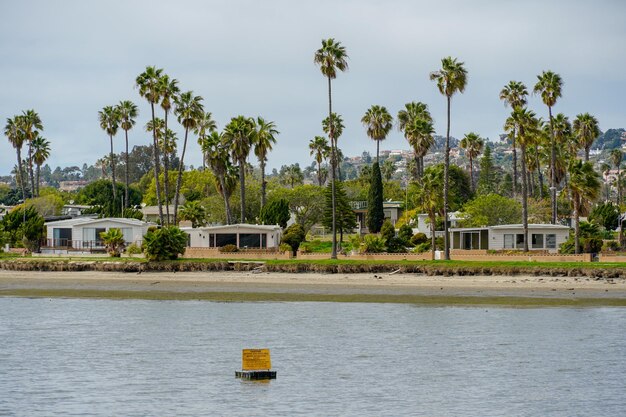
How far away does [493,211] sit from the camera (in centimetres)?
9481

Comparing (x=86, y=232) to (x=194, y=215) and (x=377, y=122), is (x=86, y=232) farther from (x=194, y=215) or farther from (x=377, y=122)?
(x=377, y=122)

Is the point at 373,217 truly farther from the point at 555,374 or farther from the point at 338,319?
the point at 555,374

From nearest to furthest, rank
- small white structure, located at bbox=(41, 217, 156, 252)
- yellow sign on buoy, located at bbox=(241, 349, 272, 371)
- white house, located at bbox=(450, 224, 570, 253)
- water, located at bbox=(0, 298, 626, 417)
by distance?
water, located at bbox=(0, 298, 626, 417) → yellow sign on buoy, located at bbox=(241, 349, 272, 371) → white house, located at bbox=(450, 224, 570, 253) → small white structure, located at bbox=(41, 217, 156, 252)

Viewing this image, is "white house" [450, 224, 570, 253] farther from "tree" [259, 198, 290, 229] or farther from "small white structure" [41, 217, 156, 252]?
"small white structure" [41, 217, 156, 252]

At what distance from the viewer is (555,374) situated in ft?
110

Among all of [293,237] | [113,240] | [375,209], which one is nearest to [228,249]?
[293,237]

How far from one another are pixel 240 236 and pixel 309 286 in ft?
66.0

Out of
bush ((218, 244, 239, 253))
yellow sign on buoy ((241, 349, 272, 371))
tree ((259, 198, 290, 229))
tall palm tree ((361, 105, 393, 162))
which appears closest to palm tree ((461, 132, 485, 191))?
tall palm tree ((361, 105, 393, 162))

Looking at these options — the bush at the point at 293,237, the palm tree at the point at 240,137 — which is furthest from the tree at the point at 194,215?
the bush at the point at 293,237

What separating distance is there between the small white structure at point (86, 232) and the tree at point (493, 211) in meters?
30.6

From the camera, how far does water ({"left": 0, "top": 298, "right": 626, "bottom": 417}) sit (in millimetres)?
28266

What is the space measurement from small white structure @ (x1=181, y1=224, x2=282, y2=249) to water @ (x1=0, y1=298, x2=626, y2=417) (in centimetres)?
2564

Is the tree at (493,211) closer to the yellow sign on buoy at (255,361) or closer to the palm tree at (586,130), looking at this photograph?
the palm tree at (586,130)

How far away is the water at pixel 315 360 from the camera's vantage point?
92.7 feet
